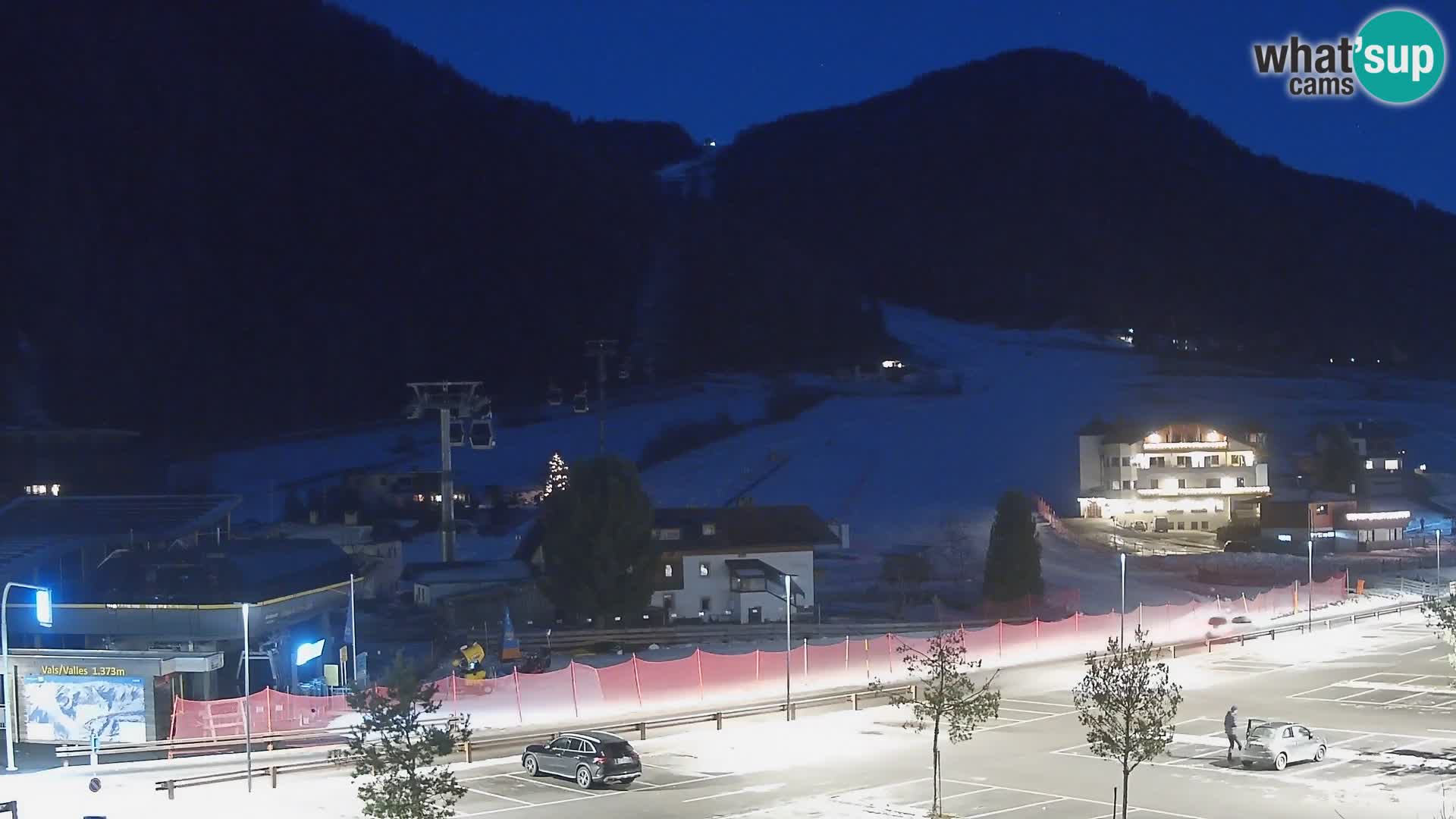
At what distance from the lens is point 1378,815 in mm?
20719

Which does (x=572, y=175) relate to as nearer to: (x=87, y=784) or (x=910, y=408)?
(x=910, y=408)

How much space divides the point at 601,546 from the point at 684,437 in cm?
5524

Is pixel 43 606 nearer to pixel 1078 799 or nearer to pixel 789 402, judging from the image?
pixel 1078 799

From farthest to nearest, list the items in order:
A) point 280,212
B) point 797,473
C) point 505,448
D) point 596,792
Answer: point 280,212
point 505,448
point 797,473
point 596,792

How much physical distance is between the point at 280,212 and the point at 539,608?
131181 millimetres

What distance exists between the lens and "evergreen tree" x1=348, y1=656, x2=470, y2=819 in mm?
15664

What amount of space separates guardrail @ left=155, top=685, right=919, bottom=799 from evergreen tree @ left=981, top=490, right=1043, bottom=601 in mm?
15810

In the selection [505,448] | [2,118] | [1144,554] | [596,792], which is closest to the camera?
[596,792]

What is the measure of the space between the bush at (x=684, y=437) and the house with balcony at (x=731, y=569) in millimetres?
41892

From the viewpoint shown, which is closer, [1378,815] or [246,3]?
[1378,815]

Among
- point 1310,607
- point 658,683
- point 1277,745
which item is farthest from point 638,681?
point 1310,607

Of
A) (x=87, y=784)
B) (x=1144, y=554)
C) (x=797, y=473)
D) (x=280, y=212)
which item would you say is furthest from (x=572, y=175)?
(x=87, y=784)

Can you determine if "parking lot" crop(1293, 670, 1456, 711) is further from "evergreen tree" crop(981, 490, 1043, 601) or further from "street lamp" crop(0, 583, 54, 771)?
"street lamp" crop(0, 583, 54, 771)

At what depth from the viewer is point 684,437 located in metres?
98.4
